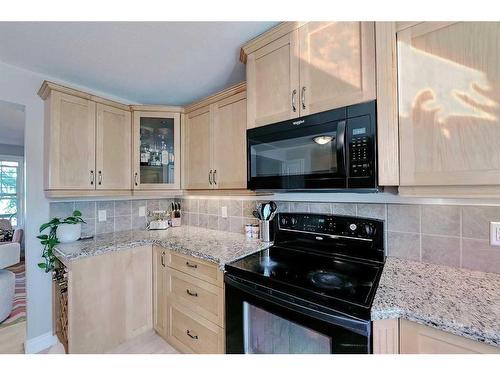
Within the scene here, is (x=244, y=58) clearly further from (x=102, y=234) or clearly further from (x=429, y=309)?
(x=102, y=234)

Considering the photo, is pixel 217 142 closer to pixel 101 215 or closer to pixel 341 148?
pixel 341 148

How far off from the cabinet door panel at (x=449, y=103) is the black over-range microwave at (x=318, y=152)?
14cm

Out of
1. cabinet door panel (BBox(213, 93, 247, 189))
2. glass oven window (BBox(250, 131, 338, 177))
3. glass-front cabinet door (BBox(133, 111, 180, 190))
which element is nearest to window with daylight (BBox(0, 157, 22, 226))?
glass-front cabinet door (BBox(133, 111, 180, 190))

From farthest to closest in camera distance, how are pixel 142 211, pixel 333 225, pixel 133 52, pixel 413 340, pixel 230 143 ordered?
pixel 142 211 < pixel 230 143 < pixel 133 52 < pixel 333 225 < pixel 413 340

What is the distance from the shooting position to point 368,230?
51.3 inches

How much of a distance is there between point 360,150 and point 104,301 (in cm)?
191

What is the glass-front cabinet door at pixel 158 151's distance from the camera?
6.97 feet

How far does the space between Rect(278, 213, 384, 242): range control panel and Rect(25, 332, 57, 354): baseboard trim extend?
2072 millimetres

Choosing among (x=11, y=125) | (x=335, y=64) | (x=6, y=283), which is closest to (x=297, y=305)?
(x=335, y=64)

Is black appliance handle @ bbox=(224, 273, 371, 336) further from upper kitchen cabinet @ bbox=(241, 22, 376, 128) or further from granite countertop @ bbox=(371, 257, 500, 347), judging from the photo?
upper kitchen cabinet @ bbox=(241, 22, 376, 128)

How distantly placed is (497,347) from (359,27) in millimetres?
1289
